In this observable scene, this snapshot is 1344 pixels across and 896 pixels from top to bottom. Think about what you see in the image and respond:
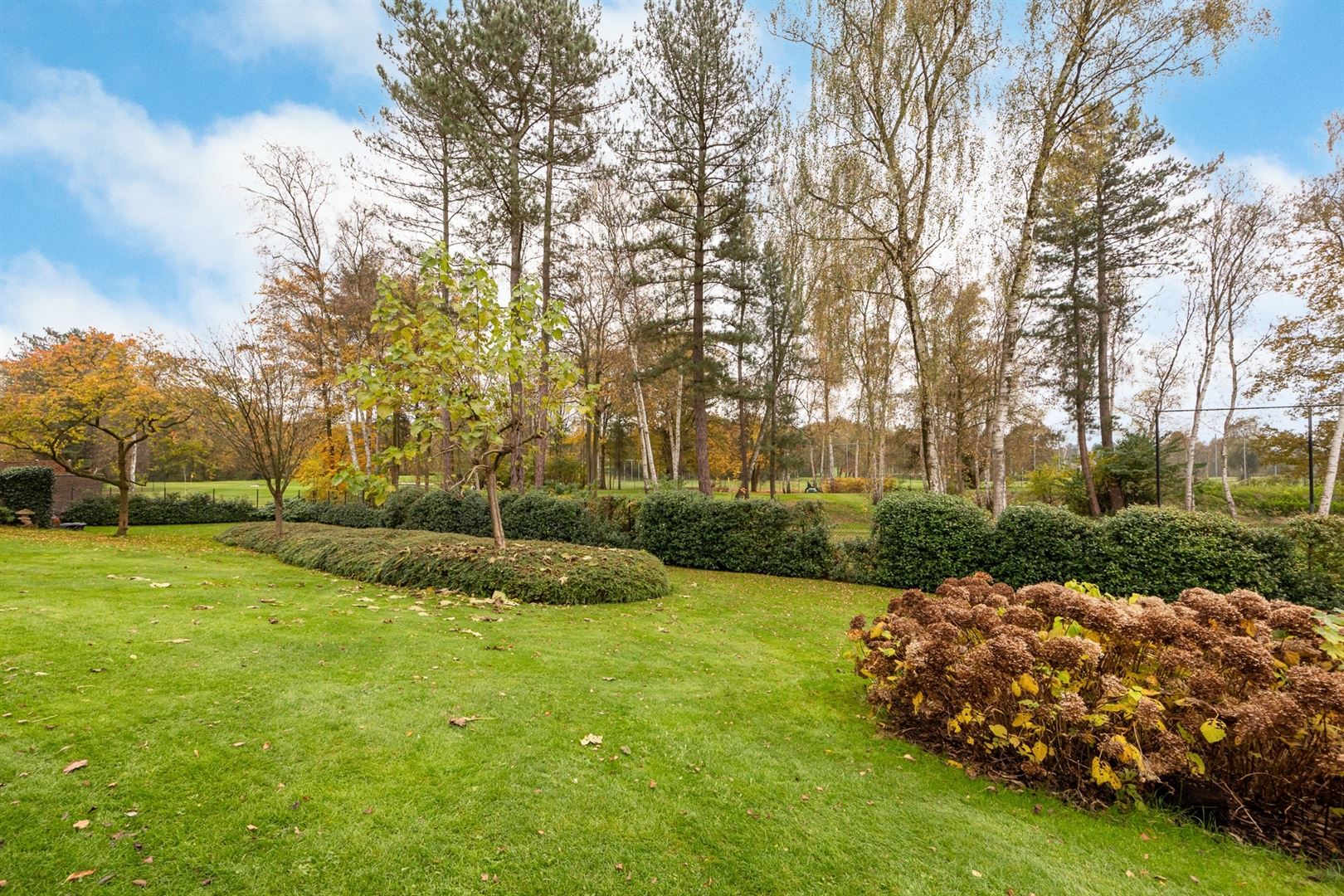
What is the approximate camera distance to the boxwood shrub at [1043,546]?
787 cm

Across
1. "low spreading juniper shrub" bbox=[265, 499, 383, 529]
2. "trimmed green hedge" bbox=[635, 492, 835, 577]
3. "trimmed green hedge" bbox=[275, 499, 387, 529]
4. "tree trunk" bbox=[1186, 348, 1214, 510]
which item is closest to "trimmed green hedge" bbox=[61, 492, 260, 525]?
"low spreading juniper shrub" bbox=[265, 499, 383, 529]

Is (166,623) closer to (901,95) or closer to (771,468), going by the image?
(901,95)

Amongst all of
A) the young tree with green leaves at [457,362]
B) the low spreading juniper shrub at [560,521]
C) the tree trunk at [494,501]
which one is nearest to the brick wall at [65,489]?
the low spreading juniper shrub at [560,521]

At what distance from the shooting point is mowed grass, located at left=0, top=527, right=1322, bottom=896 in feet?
6.71

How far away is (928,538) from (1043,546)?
5.33 feet

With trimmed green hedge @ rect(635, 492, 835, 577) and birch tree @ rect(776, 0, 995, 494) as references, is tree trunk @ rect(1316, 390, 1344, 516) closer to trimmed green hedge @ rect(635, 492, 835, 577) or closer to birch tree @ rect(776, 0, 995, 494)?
birch tree @ rect(776, 0, 995, 494)

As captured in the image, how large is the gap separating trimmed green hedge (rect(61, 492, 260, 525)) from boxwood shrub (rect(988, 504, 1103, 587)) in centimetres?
2670

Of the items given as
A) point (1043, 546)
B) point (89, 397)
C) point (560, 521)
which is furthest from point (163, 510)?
point (1043, 546)

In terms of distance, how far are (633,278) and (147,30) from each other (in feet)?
31.9

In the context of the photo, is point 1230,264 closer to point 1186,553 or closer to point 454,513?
point 1186,553

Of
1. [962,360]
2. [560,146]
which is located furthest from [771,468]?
[560,146]

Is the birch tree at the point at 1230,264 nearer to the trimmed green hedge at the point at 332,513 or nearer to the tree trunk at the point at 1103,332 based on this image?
the tree trunk at the point at 1103,332

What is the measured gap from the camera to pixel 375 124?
14383mm

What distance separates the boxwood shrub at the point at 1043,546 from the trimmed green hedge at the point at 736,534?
284 centimetres
